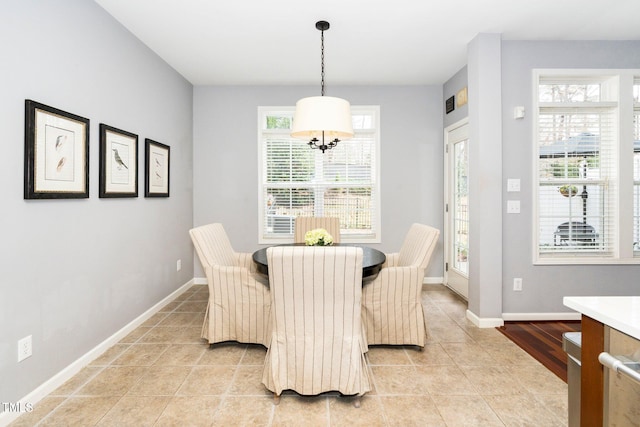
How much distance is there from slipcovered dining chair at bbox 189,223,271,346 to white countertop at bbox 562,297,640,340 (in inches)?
81.1

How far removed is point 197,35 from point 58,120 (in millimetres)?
1554

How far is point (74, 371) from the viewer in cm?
237

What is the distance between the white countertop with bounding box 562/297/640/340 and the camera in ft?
2.63

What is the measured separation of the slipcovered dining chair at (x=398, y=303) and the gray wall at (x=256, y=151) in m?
2.05

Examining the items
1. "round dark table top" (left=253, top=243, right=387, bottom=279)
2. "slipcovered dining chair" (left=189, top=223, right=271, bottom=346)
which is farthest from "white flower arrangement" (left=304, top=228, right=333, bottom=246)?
"slipcovered dining chair" (left=189, top=223, right=271, bottom=346)

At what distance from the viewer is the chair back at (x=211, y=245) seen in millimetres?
2709

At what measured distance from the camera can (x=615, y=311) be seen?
2.92 feet

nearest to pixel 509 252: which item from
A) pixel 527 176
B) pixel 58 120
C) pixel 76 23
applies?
pixel 527 176

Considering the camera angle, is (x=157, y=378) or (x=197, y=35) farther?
(x=197, y=35)

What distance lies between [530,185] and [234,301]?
114 inches

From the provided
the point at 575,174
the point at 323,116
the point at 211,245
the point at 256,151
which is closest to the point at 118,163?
the point at 211,245

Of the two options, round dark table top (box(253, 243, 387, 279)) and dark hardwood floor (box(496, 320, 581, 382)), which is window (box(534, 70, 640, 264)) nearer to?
dark hardwood floor (box(496, 320, 581, 382))

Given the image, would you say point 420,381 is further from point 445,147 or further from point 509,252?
point 445,147

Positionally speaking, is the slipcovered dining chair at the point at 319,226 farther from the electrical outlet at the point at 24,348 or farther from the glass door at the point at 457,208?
the electrical outlet at the point at 24,348
